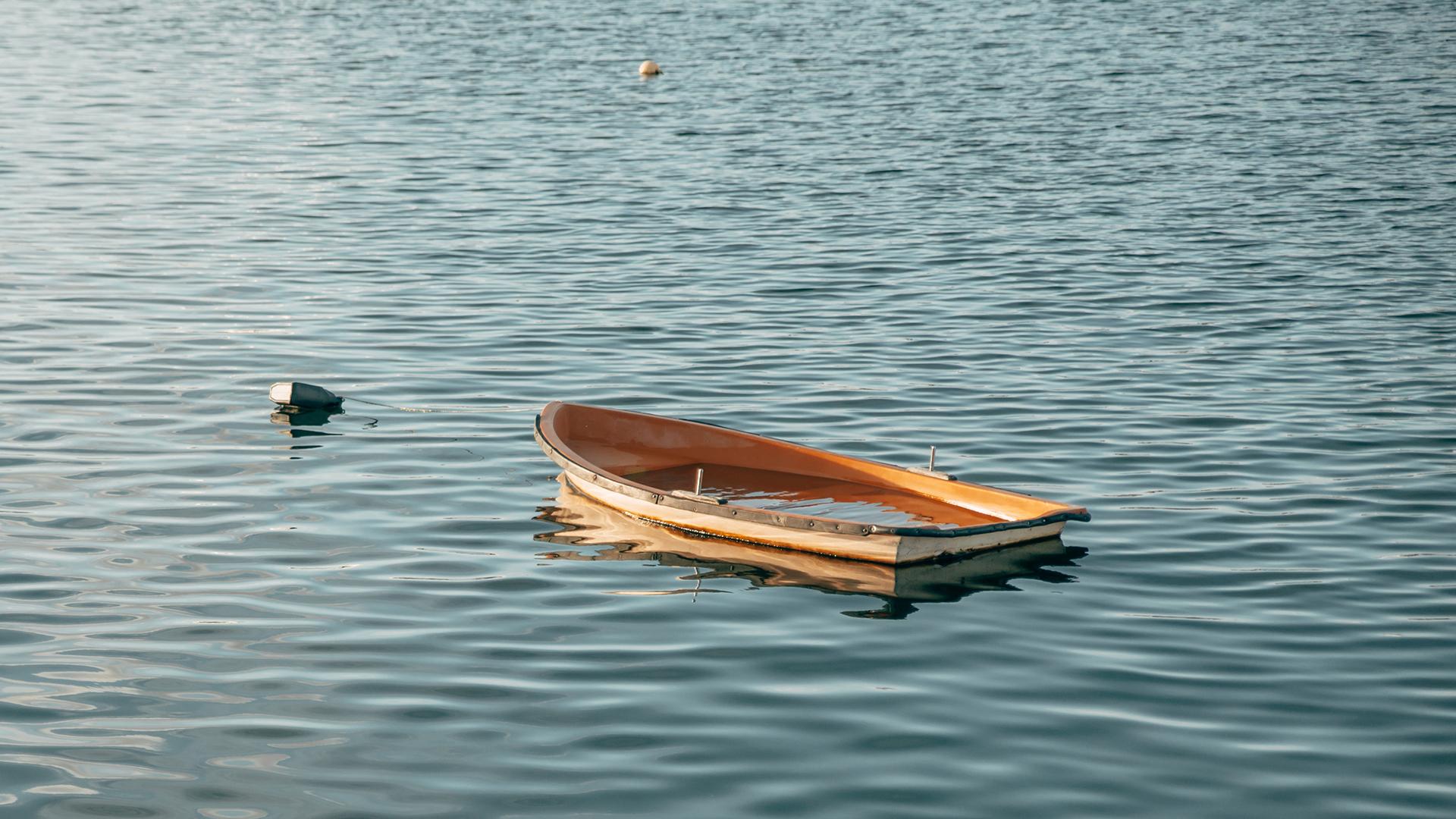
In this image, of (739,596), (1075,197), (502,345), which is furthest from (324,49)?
(739,596)

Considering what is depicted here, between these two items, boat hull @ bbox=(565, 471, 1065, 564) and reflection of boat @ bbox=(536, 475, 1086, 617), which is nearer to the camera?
reflection of boat @ bbox=(536, 475, 1086, 617)

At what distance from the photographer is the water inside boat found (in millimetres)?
13844

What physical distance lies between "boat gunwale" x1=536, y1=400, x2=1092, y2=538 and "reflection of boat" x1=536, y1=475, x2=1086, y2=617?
11.5 inches

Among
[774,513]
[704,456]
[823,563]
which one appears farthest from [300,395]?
[823,563]

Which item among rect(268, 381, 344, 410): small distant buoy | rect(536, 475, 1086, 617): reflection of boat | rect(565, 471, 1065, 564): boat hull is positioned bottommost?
rect(536, 475, 1086, 617): reflection of boat

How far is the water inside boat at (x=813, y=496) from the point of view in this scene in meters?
13.8

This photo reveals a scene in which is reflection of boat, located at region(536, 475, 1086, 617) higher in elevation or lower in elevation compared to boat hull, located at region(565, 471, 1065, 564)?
lower

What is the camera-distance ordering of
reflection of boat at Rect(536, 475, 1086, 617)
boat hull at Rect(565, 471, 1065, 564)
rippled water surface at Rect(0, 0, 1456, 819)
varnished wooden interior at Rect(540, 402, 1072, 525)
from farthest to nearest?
1. varnished wooden interior at Rect(540, 402, 1072, 525)
2. boat hull at Rect(565, 471, 1065, 564)
3. reflection of boat at Rect(536, 475, 1086, 617)
4. rippled water surface at Rect(0, 0, 1456, 819)

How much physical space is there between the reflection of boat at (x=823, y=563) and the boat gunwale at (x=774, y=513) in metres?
0.29

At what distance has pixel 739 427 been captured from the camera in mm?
17188

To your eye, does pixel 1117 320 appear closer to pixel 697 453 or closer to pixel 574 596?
pixel 697 453

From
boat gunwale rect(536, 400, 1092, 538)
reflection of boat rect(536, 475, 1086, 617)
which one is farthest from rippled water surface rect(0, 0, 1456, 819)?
boat gunwale rect(536, 400, 1092, 538)

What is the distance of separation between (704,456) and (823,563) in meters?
2.91

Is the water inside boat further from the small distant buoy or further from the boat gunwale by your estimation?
the small distant buoy
